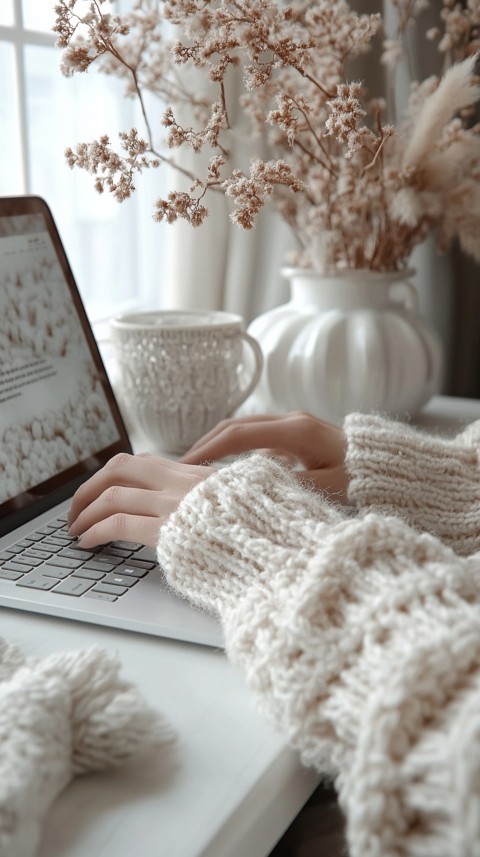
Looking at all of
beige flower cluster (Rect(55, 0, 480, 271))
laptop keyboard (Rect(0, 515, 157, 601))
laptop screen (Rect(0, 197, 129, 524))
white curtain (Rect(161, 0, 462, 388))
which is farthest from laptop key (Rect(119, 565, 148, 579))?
white curtain (Rect(161, 0, 462, 388))

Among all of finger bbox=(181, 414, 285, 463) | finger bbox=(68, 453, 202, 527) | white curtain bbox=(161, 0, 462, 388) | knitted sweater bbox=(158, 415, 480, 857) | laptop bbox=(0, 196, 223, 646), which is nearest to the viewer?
knitted sweater bbox=(158, 415, 480, 857)

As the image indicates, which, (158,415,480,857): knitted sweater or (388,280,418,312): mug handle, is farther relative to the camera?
(388,280,418,312): mug handle

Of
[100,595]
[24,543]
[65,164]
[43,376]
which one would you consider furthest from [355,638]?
[65,164]

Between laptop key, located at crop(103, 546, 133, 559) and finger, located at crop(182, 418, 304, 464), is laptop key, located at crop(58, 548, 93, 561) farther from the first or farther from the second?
finger, located at crop(182, 418, 304, 464)

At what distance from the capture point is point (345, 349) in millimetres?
942

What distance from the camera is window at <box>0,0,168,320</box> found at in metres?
1.03

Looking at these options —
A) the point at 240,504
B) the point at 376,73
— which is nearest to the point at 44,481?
the point at 240,504

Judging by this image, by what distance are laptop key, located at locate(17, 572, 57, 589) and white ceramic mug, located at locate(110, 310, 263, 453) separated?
33cm

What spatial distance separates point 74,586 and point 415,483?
27 cm

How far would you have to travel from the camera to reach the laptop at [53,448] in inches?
21.0

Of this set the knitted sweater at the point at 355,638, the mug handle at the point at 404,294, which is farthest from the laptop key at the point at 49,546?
the mug handle at the point at 404,294

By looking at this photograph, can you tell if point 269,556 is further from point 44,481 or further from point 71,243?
point 71,243

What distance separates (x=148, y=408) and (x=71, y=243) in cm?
40

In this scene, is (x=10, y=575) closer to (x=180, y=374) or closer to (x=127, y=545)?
(x=127, y=545)
